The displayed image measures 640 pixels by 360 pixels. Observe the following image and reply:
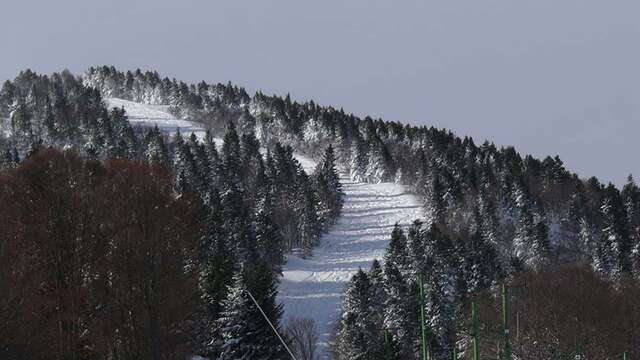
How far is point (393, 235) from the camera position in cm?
10650

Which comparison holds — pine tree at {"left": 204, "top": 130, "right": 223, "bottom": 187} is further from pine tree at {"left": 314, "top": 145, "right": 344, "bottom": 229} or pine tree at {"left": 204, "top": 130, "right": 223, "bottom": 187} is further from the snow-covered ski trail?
the snow-covered ski trail

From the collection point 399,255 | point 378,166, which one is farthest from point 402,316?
point 378,166

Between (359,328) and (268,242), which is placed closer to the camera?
(359,328)

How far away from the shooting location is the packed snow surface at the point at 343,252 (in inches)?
3777

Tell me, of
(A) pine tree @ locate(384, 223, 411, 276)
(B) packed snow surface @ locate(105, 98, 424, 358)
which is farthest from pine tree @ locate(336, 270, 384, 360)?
(A) pine tree @ locate(384, 223, 411, 276)

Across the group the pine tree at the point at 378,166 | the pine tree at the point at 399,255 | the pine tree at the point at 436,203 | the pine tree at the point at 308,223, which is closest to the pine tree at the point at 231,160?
the pine tree at the point at 308,223

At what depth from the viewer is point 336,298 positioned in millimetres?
99125

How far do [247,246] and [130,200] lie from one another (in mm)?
69847

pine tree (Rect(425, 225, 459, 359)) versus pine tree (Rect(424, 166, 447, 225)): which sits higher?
pine tree (Rect(424, 166, 447, 225))

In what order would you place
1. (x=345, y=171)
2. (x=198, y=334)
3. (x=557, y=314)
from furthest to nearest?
(x=345, y=171)
(x=557, y=314)
(x=198, y=334)

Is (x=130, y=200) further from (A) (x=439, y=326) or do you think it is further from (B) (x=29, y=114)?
(B) (x=29, y=114)

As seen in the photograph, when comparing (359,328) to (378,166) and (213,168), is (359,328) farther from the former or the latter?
(378,166)

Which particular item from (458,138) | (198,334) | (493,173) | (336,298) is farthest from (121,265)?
(458,138)

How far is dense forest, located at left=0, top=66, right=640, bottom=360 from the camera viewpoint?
3759cm
